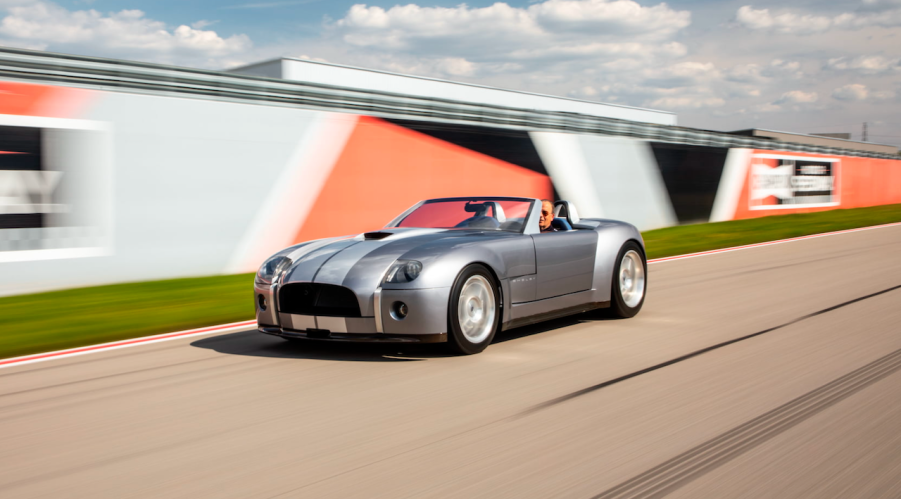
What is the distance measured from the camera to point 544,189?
18516 mm

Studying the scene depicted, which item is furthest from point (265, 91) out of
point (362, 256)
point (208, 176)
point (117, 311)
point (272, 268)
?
point (362, 256)

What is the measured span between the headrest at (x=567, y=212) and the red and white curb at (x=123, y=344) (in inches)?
119

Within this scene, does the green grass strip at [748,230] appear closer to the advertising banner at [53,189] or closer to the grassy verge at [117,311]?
the grassy verge at [117,311]

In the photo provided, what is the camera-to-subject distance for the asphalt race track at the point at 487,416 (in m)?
3.24

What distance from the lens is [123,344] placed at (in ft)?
22.0

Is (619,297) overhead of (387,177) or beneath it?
beneath

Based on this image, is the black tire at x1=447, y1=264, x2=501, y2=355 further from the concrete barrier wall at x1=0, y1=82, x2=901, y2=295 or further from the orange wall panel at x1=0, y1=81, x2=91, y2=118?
the orange wall panel at x1=0, y1=81, x2=91, y2=118

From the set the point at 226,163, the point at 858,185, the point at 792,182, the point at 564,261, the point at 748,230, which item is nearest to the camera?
the point at 564,261

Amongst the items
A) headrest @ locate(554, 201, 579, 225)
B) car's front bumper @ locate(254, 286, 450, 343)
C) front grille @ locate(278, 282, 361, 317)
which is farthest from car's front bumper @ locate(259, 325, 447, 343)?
headrest @ locate(554, 201, 579, 225)

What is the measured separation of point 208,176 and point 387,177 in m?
3.64

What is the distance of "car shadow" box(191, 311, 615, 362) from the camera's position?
5796mm

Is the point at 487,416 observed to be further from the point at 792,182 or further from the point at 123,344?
the point at 792,182

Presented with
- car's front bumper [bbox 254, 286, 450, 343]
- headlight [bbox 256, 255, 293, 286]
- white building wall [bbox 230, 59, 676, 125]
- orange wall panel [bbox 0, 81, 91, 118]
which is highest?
white building wall [bbox 230, 59, 676, 125]

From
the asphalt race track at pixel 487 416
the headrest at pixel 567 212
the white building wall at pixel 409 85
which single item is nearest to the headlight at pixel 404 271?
the asphalt race track at pixel 487 416
